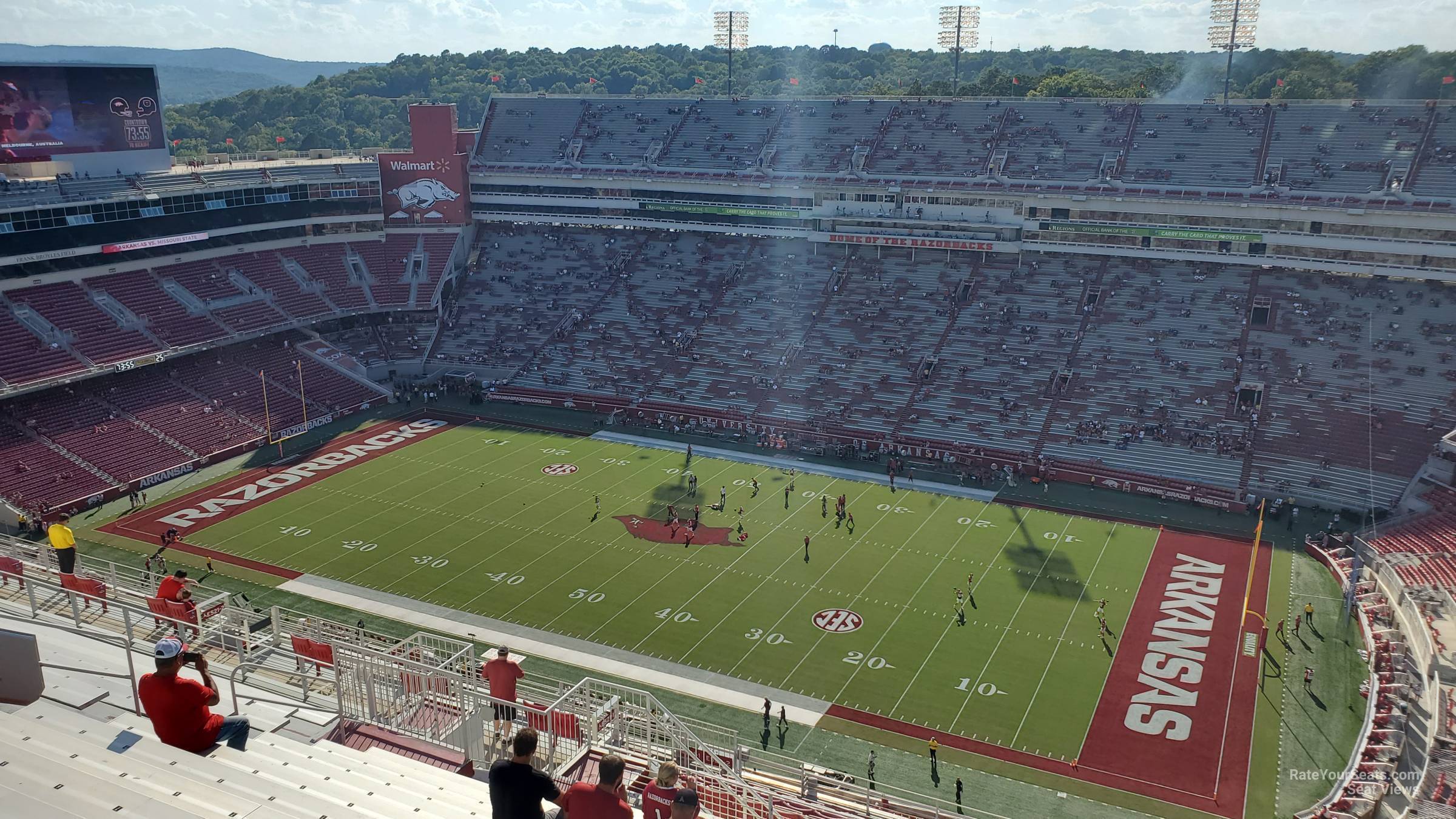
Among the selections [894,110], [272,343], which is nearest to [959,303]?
[894,110]

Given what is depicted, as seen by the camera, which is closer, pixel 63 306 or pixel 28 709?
pixel 28 709

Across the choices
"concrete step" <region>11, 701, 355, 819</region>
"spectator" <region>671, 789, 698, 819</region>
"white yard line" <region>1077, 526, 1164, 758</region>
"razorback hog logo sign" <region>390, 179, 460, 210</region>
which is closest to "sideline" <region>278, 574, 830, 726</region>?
"white yard line" <region>1077, 526, 1164, 758</region>

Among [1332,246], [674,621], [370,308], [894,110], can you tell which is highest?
[894,110]

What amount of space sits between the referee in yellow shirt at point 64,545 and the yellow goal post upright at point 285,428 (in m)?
22.4

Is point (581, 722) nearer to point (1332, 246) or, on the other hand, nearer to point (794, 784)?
point (794, 784)

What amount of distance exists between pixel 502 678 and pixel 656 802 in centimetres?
459

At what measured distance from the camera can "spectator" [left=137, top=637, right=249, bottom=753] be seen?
8477mm

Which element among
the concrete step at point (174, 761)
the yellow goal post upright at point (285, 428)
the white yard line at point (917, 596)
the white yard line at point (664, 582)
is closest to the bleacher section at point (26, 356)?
the yellow goal post upright at point (285, 428)

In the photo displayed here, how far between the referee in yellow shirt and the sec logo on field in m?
17.4

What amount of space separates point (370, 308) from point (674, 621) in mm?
32628

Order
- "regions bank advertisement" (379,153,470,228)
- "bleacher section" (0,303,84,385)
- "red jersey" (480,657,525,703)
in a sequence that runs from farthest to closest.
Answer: "regions bank advertisement" (379,153,470,228) → "bleacher section" (0,303,84,385) → "red jersey" (480,657,525,703)

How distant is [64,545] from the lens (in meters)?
19.3

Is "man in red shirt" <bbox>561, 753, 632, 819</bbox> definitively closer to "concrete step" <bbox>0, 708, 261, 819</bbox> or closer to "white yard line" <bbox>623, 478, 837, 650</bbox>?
"concrete step" <bbox>0, 708, 261, 819</bbox>

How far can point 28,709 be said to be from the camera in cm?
906
